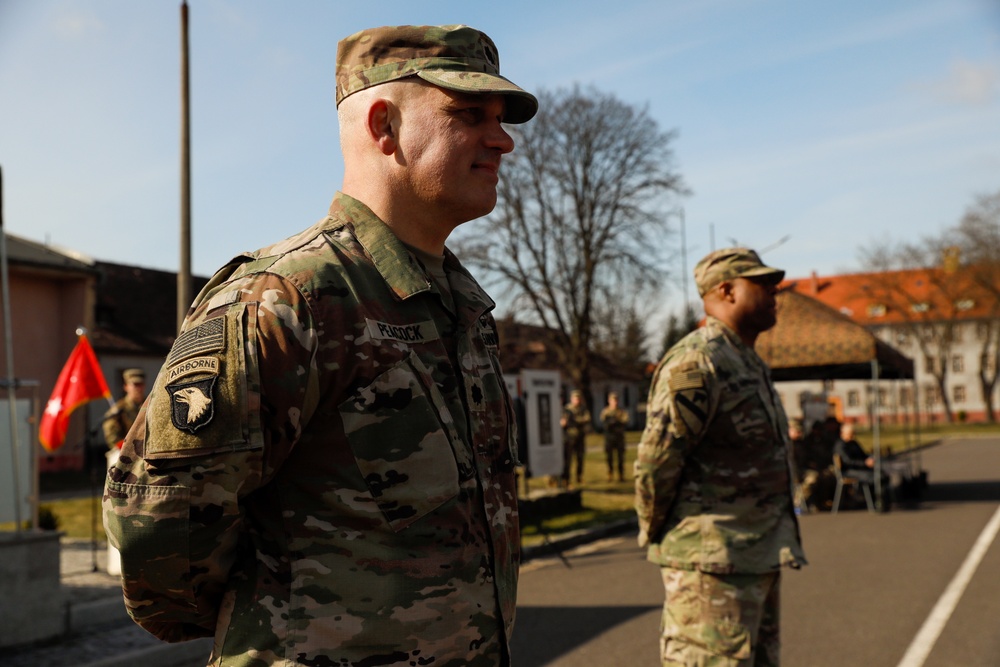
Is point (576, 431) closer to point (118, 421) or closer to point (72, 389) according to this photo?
point (118, 421)

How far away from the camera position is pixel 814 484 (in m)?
15.7

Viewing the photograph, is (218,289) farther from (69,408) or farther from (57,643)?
(69,408)

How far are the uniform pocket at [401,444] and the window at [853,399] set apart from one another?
80.8 m

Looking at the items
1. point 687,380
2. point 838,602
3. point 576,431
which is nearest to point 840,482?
point 576,431

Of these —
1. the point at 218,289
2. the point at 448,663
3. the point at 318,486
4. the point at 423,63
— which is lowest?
the point at 448,663

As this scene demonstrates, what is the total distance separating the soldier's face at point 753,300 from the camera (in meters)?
4.44

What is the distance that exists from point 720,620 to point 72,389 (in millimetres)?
8748

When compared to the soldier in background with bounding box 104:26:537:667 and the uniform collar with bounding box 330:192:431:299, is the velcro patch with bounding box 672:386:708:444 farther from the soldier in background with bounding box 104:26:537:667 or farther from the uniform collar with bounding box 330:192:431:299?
the uniform collar with bounding box 330:192:431:299

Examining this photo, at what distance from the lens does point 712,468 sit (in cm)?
410

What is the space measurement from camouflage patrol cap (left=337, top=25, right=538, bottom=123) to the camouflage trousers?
247 cm

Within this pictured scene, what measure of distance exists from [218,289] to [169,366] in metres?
0.21

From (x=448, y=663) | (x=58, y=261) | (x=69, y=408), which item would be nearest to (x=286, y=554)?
(x=448, y=663)

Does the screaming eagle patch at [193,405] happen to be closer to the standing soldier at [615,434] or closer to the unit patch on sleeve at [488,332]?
the unit patch on sleeve at [488,332]

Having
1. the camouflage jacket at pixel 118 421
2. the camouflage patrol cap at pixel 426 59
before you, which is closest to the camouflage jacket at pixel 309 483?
the camouflage patrol cap at pixel 426 59
